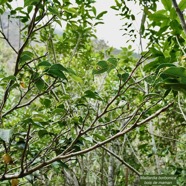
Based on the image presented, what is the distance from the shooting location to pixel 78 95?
7.12 ft

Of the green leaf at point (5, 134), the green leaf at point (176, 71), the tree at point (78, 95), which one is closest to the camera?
the green leaf at point (176, 71)

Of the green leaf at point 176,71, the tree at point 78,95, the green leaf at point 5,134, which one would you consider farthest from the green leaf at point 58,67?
the green leaf at point 176,71

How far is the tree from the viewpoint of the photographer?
76 centimetres

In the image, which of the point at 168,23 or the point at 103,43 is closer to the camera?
the point at 168,23

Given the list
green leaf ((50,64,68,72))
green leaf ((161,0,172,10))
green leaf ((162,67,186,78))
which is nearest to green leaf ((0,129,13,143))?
green leaf ((50,64,68,72))

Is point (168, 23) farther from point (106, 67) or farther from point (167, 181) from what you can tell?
point (167, 181)

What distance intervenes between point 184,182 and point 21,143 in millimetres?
1085

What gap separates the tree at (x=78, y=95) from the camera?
757 millimetres

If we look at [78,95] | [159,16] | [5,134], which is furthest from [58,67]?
[78,95]

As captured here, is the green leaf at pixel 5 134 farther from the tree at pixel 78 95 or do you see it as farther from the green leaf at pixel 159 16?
the green leaf at pixel 159 16

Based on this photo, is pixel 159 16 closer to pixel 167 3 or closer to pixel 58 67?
pixel 167 3

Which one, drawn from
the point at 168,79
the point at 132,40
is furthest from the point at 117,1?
the point at 168,79

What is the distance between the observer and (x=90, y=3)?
180 cm

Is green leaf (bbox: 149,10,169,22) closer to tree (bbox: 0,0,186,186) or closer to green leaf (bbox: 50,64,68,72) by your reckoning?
tree (bbox: 0,0,186,186)
